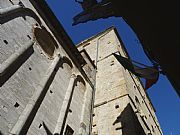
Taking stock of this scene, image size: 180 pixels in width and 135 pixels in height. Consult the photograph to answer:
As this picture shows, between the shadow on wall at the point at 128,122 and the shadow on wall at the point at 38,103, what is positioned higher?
the shadow on wall at the point at 38,103

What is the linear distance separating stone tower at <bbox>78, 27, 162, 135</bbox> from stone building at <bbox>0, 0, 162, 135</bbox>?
58 millimetres

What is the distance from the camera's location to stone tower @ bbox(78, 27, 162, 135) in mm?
12641

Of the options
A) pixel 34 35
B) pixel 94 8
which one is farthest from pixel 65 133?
pixel 94 8

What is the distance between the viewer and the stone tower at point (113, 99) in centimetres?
1264

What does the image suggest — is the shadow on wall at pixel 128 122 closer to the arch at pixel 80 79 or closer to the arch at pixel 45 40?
the arch at pixel 80 79

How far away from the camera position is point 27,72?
8.64 metres

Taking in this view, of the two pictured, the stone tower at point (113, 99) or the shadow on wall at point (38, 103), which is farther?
the stone tower at point (113, 99)

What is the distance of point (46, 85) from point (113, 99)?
21.1 feet

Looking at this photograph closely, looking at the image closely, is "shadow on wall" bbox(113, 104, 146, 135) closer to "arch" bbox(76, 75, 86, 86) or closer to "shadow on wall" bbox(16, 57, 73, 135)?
"arch" bbox(76, 75, 86, 86)

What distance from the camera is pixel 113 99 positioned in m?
14.8

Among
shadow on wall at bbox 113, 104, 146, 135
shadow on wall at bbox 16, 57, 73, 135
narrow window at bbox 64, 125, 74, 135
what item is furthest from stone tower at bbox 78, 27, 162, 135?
shadow on wall at bbox 16, 57, 73, 135

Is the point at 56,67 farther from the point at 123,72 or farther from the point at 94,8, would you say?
the point at 123,72

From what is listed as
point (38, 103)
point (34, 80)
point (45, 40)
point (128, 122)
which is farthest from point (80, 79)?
point (38, 103)

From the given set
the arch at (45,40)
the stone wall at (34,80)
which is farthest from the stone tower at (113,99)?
the arch at (45,40)
